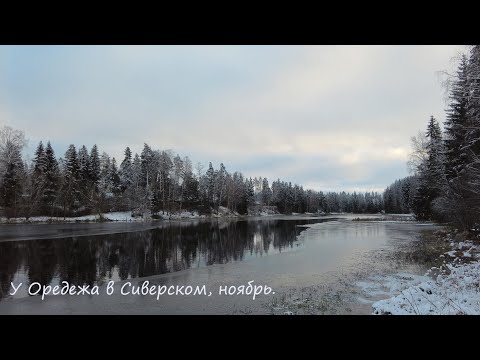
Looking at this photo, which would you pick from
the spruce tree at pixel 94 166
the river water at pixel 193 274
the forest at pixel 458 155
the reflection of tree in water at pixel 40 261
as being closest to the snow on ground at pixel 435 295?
the river water at pixel 193 274

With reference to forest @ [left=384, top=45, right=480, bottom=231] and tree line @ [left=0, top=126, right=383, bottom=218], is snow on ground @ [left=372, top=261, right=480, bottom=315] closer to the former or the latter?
forest @ [left=384, top=45, right=480, bottom=231]

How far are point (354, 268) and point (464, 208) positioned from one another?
43.7 ft

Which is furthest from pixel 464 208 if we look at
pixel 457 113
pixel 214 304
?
pixel 214 304

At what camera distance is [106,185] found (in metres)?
69.7

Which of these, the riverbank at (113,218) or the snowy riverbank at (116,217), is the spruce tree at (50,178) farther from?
the snowy riverbank at (116,217)

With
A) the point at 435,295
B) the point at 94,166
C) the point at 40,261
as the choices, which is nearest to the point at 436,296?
the point at 435,295

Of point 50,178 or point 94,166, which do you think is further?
point 94,166

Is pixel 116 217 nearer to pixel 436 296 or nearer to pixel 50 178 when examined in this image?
pixel 50 178

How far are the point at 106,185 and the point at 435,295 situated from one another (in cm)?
6958

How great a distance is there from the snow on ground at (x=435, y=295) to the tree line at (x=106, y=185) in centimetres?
4956

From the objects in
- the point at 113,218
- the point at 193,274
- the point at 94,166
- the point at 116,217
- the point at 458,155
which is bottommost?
the point at 193,274
